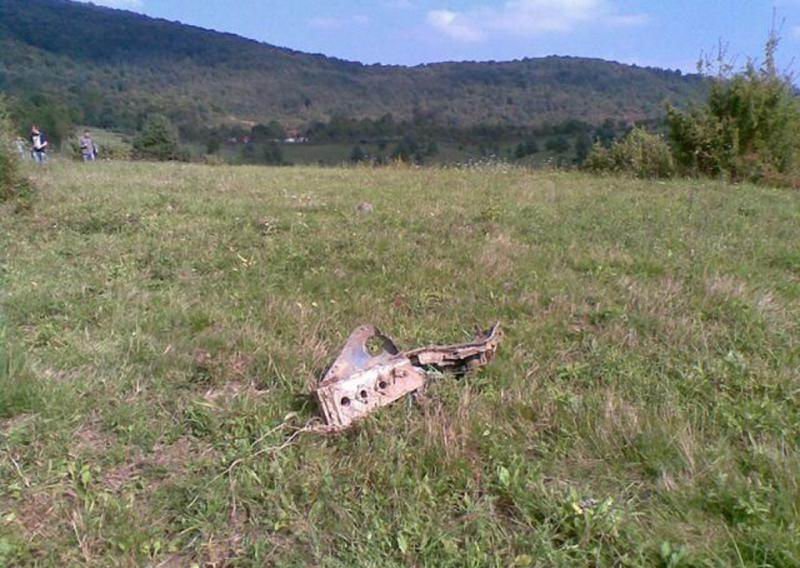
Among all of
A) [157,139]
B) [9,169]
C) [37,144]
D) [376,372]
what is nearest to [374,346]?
[376,372]

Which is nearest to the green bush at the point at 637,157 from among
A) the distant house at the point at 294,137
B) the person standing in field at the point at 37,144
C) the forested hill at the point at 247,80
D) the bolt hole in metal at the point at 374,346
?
the bolt hole in metal at the point at 374,346

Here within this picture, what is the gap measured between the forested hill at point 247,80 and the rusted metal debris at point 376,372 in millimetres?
37832

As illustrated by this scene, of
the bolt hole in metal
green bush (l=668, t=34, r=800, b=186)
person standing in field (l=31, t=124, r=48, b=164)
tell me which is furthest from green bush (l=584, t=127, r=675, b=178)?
person standing in field (l=31, t=124, r=48, b=164)

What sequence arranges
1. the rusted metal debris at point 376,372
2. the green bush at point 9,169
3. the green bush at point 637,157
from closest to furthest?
the rusted metal debris at point 376,372 → the green bush at point 9,169 → the green bush at point 637,157

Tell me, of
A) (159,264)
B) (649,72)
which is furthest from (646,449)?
(649,72)

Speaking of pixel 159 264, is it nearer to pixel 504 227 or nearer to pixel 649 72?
pixel 504 227

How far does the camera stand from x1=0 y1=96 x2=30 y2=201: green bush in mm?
6492

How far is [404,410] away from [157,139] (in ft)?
130

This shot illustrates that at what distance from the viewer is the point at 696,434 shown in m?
1.84

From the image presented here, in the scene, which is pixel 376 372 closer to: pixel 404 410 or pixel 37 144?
pixel 404 410

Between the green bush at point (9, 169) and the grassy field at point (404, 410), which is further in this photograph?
the green bush at point (9, 169)

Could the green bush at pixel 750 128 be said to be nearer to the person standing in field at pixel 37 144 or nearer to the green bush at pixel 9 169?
the green bush at pixel 9 169

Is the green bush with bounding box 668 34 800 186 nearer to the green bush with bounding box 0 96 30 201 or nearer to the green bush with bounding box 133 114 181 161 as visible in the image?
the green bush with bounding box 0 96 30 201

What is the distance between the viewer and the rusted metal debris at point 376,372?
1.95m
